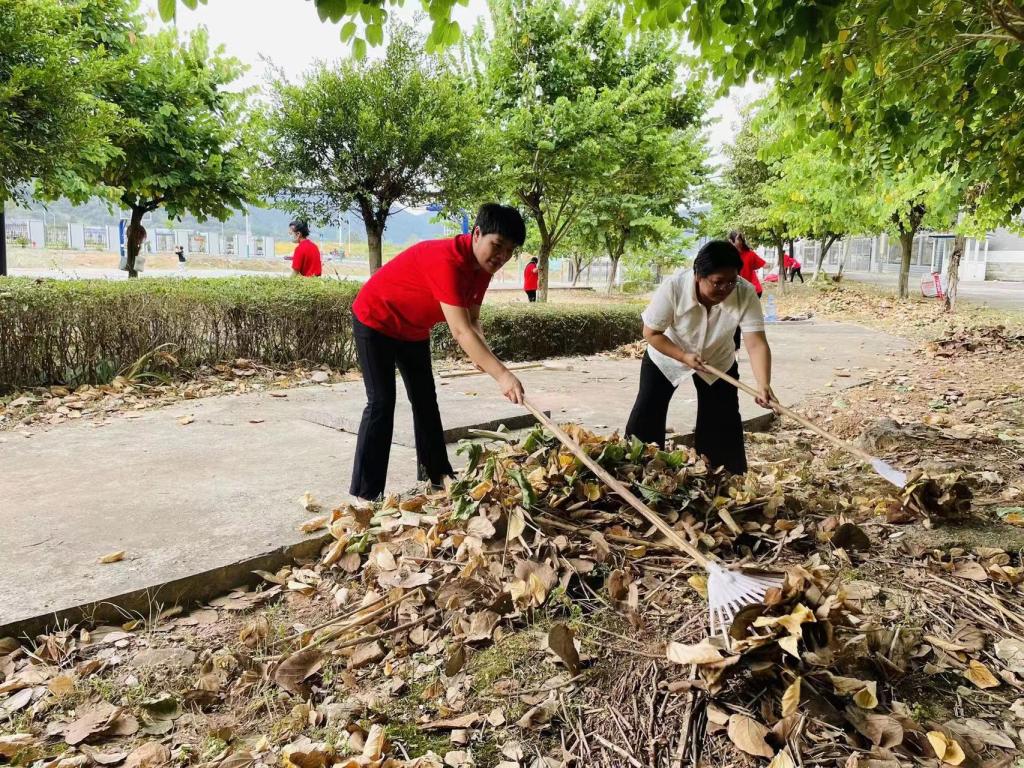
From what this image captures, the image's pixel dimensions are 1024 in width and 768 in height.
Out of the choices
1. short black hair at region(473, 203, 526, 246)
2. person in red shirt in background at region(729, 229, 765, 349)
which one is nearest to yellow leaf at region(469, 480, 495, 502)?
short black hair at region(473, 203, 526, 246)

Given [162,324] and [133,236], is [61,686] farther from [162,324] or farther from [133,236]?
[133,236]

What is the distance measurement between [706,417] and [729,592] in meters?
1.98

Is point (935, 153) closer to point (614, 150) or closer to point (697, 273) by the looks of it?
point (697, 273)

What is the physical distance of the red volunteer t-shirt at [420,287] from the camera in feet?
10.5

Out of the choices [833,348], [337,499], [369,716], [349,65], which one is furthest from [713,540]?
[833,348]

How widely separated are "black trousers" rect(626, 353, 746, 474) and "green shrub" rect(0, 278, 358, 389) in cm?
461

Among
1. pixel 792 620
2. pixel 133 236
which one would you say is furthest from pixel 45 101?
pixel 792 620

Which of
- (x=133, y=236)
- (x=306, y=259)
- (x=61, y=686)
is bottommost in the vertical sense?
(x=61, y=686)

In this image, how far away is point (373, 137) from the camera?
31.4 ft

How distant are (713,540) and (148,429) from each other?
4.10 meters

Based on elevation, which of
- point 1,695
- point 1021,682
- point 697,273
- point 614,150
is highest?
point 614,150

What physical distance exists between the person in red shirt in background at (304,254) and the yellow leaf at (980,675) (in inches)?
324

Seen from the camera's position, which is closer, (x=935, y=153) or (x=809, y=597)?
(x=809, y=597)

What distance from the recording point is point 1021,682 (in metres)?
2.05
